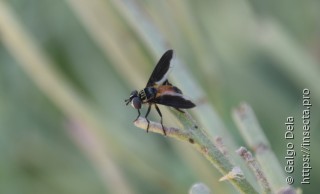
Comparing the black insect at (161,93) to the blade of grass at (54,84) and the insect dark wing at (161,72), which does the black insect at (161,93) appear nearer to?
the insect dark wing at (161,72)

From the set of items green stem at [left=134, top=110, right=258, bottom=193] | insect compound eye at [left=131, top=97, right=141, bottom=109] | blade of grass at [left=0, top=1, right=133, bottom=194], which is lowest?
green stem at [left=134, top=110, right=258, bottom=193]

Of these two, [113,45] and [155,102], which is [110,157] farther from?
[155,102]

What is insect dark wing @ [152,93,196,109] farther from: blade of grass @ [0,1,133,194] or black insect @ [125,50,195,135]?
blade of grass @ [0,1,133,194]

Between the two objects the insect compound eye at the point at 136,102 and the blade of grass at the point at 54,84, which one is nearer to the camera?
the insect compound eye at the point at 136,102

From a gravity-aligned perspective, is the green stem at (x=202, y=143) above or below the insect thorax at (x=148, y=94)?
below

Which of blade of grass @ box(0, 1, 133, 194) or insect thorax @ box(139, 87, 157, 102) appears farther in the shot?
blade of grass @ box(0, 1, 133, 194)

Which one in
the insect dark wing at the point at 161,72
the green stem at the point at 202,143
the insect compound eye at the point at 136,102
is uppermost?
the insect dark wing at the point at 161,72

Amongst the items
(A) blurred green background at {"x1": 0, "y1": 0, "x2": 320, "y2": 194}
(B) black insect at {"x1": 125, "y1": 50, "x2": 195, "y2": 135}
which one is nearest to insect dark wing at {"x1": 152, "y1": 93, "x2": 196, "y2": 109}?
(B) black insect at {"x1": 125, "y1": 50, "x2": 195, "y2": 135}

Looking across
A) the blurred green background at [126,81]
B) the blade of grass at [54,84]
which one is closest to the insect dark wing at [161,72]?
the blurred green background at [126,81]
